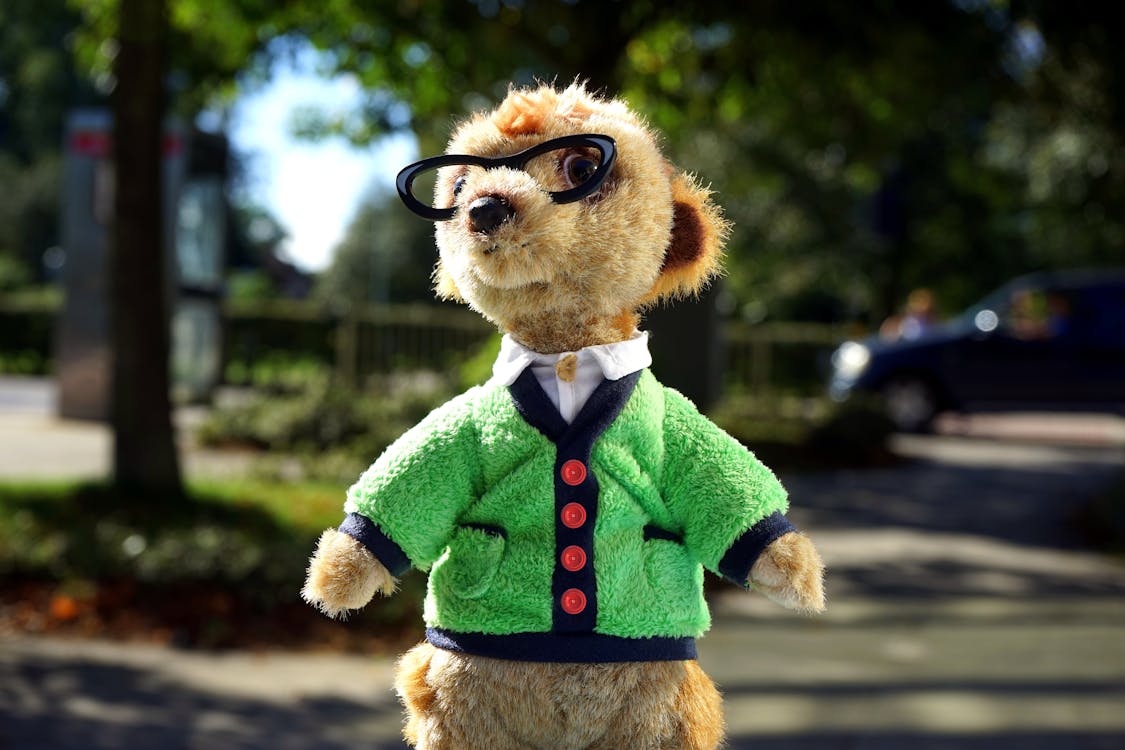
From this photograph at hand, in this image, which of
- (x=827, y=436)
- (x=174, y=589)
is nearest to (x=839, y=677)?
(x=174, y=589)

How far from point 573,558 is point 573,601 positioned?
0.04m

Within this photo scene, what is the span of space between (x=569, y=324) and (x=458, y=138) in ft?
0.74

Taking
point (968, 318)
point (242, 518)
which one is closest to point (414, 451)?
point (242, 518)

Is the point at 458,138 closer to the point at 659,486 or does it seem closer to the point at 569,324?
the point at 569,324

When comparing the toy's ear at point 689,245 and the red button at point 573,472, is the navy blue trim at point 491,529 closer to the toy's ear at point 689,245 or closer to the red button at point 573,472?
the red button at point 573,472

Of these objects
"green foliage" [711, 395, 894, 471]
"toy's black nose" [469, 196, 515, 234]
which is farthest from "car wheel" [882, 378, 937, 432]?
"toy's black nose" [469, 196, 515, 234]

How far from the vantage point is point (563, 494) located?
1.23m

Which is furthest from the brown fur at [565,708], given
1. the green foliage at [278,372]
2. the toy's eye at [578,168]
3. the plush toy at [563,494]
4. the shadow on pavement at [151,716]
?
the green foliage at [278,372]

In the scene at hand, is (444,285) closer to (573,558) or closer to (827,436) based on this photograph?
(573,558)

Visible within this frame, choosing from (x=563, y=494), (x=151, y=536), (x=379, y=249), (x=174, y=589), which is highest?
(x=379, y=249)

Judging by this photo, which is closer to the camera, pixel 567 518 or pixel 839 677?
pixel 567 518

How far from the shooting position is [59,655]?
19.3 feet

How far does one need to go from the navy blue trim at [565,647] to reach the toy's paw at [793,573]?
12 cm

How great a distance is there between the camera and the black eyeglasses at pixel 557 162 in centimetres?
110
